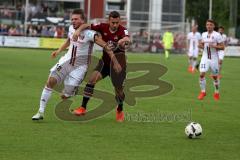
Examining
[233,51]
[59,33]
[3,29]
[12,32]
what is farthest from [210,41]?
[3,29]

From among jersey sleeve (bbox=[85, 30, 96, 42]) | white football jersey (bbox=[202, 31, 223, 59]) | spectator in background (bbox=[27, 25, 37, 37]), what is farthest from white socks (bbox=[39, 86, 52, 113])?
spectator in background (bbox=[27, 25, 37, 37])

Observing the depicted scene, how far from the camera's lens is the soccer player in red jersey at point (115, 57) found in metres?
14.0

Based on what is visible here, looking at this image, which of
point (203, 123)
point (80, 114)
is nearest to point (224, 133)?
point (203, 123)

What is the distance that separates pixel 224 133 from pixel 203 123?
1510 mm

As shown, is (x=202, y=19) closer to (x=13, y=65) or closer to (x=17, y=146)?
(x=13, y=65)

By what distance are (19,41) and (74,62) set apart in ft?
146

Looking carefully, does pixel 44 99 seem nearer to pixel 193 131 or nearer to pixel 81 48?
pixel 81 48

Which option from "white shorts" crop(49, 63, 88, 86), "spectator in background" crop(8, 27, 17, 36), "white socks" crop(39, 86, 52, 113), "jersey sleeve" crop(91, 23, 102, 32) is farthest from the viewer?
"spectator in background" crop(8, 27, 17, 36)

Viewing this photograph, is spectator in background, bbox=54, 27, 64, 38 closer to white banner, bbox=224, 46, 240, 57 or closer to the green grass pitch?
white banner, bbox=224, 46, 240, 57

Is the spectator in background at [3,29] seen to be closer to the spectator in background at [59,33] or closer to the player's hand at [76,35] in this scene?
the spectator in background at [59,33]

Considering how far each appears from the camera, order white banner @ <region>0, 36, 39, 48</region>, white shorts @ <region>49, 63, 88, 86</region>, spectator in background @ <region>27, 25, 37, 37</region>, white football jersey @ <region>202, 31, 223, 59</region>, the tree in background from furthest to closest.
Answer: the tree in background < spectator in background @ <region>27, 25, 37, 37</region> < white banner @ <region>0, 36, 39, 48</region> < white football jersey @ <region>202, 31, 223, 59</region> < white shorts @ <region>49, 63, 88, 86</region>

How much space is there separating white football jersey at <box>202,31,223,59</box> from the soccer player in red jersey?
727 centimetres

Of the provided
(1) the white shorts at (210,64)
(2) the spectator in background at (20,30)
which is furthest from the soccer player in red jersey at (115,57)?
(2) the spectator in background at (20,30)

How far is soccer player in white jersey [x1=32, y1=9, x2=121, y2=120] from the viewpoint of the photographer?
13766 millimetres
